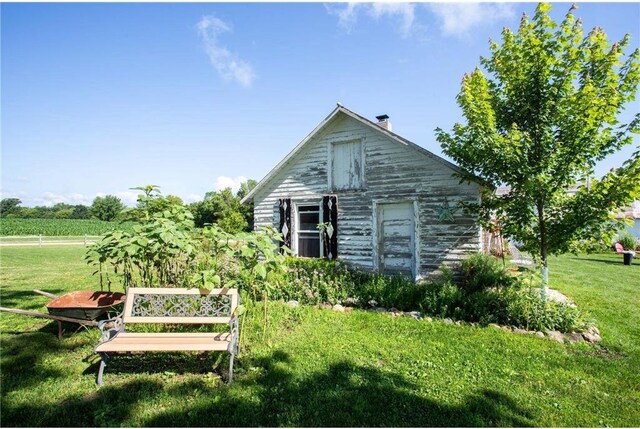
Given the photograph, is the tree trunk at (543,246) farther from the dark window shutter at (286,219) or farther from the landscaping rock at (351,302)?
the dark window shutter at (286,219)

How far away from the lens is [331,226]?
10.4 meters

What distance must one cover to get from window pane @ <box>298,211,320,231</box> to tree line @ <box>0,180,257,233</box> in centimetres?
221

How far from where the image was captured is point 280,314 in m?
6.87

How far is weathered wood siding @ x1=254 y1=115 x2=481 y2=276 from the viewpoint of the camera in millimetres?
8922

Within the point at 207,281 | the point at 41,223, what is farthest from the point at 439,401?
the point at 41,223

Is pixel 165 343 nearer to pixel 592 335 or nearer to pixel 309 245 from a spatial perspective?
pixel 309 245

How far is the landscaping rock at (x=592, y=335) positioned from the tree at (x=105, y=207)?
111694 millimetres

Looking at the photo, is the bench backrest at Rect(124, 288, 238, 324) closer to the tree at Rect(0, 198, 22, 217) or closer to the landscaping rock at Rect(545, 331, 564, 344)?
the landscaping rock at Rect(545, 331, 564, 344)

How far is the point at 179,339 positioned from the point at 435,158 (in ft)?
25.1

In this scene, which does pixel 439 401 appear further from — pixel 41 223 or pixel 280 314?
pixel 41 223

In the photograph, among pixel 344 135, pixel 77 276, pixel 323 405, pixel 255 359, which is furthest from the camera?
pixel 77 276

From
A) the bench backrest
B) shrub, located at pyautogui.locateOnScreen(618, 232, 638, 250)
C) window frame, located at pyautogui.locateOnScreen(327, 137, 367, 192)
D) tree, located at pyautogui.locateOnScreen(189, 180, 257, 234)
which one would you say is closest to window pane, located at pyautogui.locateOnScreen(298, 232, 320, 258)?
window frame, located at pyautogui.locateOnScreen(327, 137, 367, 192)

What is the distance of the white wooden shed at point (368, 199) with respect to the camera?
902 centimetres

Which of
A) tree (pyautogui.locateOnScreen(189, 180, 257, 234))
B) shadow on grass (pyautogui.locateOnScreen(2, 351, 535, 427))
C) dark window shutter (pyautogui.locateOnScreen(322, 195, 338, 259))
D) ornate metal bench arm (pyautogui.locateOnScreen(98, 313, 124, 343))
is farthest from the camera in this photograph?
tree (pyautogui.locateOnScreen(189, 180, 257, 234))
